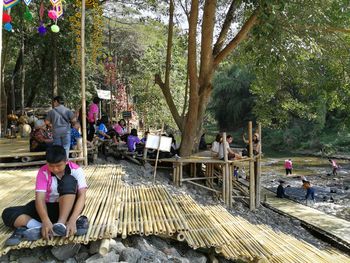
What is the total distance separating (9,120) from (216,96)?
28182 millimetres

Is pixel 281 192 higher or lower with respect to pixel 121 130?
lower

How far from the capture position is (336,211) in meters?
14.2

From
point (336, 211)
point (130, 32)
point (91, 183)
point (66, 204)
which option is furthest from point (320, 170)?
point (66, 204)

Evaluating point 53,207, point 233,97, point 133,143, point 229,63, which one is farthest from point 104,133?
point 233,97

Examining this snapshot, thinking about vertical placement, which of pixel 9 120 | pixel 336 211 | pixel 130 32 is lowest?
pixel 336 211

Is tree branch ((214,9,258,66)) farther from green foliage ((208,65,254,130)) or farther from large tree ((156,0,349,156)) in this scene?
green foliage ((208,65,254,130))

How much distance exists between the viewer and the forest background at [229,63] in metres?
10.2

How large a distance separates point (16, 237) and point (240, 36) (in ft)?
28.7

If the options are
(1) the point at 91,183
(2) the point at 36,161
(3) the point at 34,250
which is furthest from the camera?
(2) the point at 36,161

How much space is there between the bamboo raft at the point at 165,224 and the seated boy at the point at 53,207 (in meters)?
0.10

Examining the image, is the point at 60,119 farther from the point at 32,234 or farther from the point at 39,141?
the point at 32,234

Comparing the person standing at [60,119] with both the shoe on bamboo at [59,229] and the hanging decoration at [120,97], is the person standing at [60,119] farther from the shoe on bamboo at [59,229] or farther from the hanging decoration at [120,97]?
the hanging decoration at [120,97]

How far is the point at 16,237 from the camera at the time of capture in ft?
11.9

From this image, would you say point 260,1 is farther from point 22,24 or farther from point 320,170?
point 320,170
